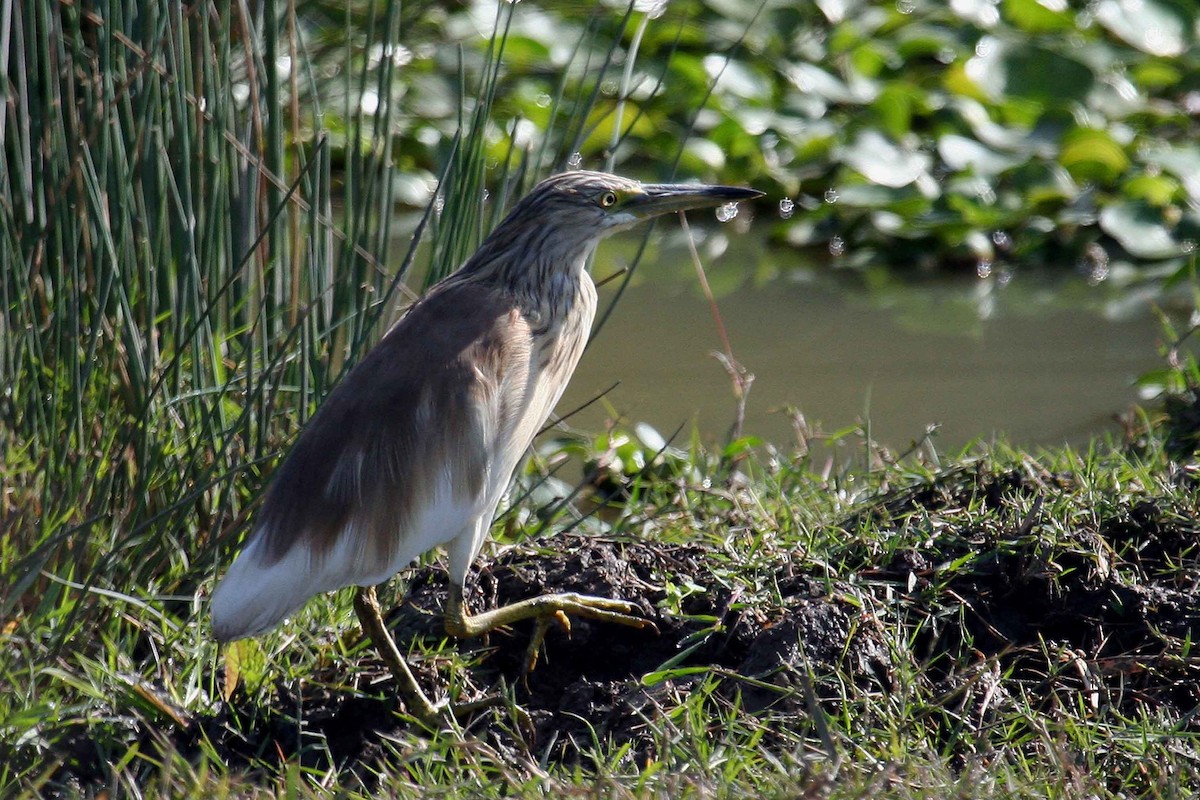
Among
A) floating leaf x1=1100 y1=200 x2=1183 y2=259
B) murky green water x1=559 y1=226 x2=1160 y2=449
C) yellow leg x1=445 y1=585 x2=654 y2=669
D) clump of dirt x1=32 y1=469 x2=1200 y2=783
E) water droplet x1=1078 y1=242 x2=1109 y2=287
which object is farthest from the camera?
water droplet x1=1078 y1=242 x2=1109 y2=287

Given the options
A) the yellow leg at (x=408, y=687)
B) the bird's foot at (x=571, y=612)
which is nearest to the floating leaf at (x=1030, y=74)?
the bird's foot at (x=571, y=612)

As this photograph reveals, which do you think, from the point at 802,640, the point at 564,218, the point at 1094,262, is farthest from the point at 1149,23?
the point at 802,640

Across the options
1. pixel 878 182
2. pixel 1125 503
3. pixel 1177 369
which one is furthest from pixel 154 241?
pixel 878 182

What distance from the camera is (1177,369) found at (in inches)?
149

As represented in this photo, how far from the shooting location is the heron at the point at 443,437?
260 cm

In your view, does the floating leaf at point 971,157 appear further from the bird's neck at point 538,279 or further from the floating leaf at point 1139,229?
the bird's neck at point 538,279

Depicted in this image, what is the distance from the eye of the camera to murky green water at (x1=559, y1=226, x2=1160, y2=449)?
4.75m

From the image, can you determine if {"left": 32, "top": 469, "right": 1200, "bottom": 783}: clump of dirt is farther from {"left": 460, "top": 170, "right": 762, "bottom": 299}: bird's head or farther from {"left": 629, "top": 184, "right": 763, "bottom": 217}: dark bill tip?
{"left": 629, "top": 184, "right": 763, "bottom": 217}: dark bill tip

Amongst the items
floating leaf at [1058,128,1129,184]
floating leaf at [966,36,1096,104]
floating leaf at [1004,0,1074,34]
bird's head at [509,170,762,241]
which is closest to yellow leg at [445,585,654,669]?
bird's head at [509,170,762,241]

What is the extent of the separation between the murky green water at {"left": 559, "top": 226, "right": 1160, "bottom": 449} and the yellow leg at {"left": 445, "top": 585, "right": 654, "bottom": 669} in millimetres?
1695

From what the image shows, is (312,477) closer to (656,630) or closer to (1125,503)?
(656,630)

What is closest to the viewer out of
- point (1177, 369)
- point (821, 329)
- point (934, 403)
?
point (1177, 369)

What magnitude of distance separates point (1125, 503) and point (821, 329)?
8.87 feet

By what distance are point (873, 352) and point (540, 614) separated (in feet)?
9.32
